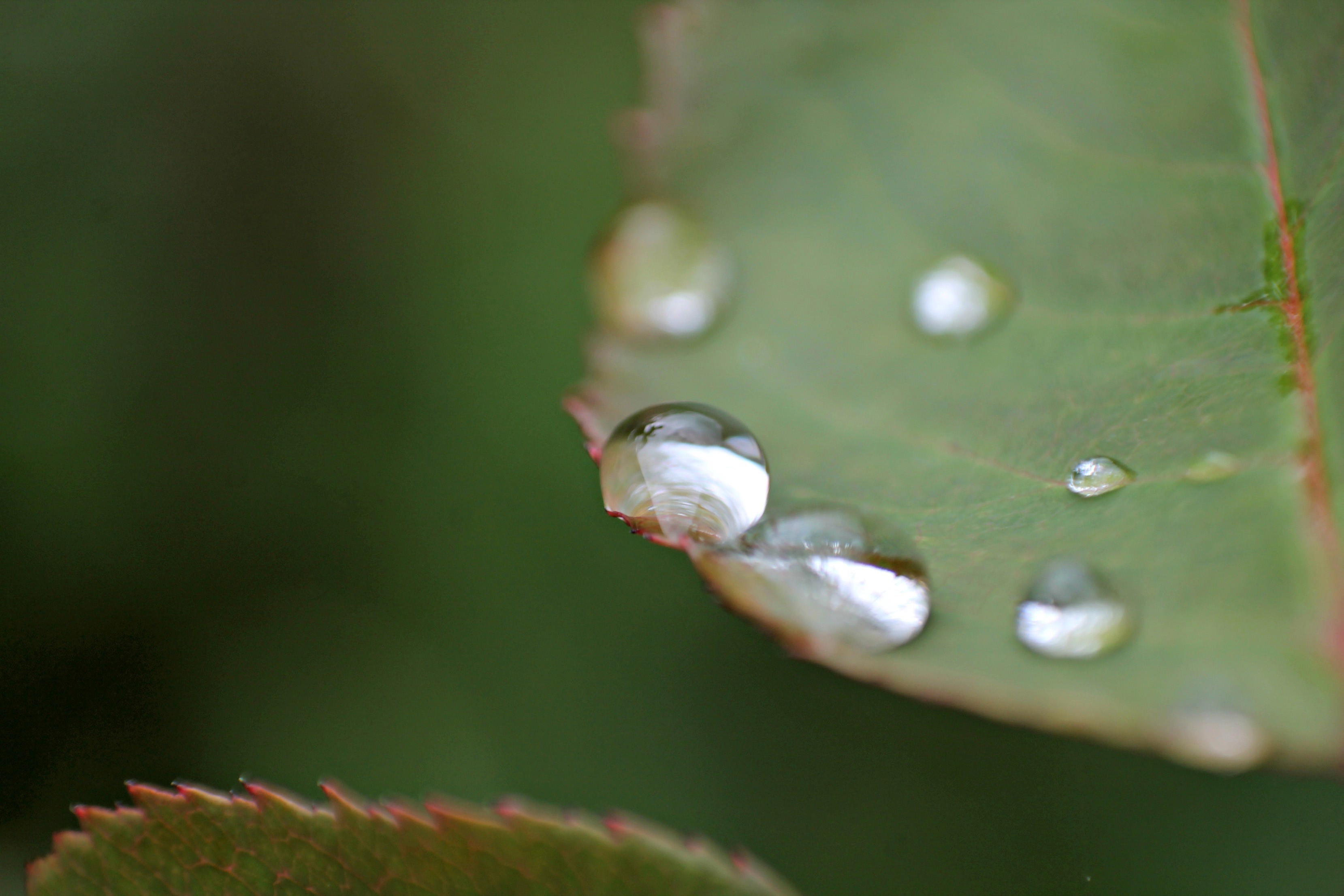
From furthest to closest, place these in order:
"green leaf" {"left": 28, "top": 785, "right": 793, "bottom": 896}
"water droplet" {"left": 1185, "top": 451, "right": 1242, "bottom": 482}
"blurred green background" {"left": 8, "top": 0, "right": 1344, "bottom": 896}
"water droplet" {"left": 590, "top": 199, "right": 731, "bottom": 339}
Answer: "blurred green background" {"left": 8, "top": 0, "right": 1344, "bottom": 896}, "water droplet" {"left": 590, "top": 199, "right": 731, "bottom": 339}, "water droplet" {"left": 1185, "top": 451, "right": 1242, "bottom": 482}, "green leaf" {"left": 28, "top": 785, "right": 793, "bottom": 896}

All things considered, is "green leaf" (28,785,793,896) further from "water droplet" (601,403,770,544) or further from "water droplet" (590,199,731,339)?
"water droplet" (590,199,731,339)

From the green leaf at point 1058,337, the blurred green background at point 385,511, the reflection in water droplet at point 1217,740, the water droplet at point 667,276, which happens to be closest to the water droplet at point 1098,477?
the green leaf at point 1058,337

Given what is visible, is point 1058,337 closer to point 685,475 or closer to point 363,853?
point 685,475

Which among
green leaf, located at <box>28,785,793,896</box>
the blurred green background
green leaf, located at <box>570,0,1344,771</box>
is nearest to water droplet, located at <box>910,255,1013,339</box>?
green leaf, located at <box>570,0,1344,771</box>

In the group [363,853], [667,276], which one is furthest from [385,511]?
[363,853]

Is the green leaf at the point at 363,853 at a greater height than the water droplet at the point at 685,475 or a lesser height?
lesser

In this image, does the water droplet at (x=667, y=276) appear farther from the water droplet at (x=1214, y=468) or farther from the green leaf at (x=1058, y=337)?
the water droplet at (x=1214, y=468)

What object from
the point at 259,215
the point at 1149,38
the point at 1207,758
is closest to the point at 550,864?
the point at 1207,758
